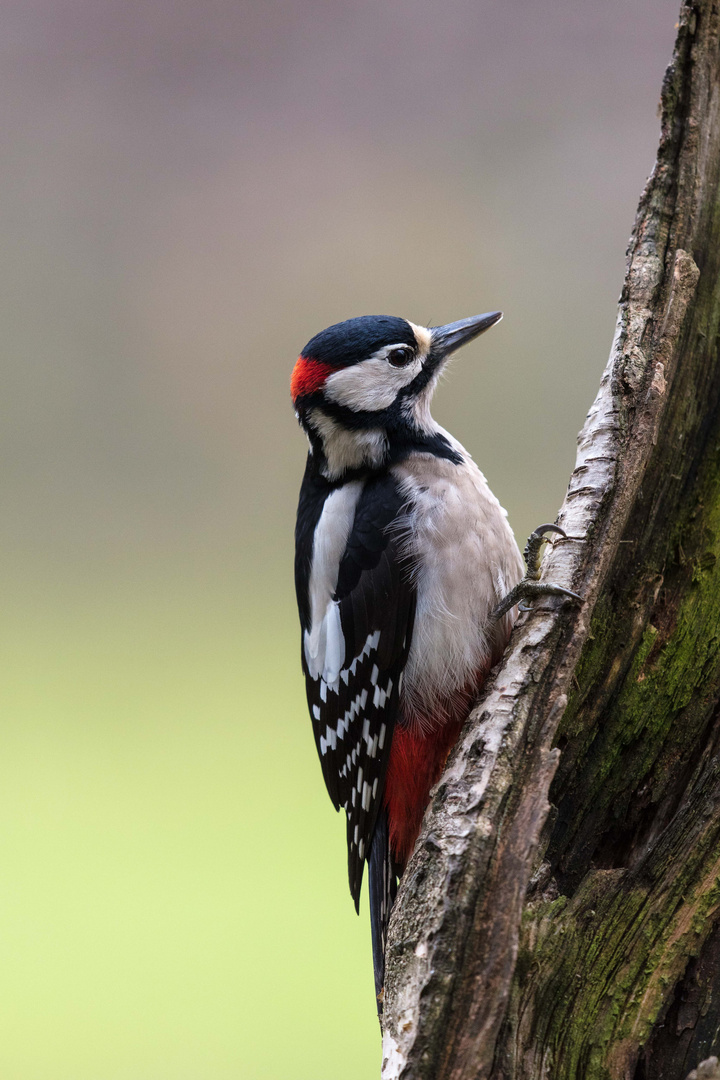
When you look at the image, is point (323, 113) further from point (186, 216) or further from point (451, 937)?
point (451, 937)

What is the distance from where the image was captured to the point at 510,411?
4.02 meters

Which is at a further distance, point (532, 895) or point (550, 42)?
point (550, 42)

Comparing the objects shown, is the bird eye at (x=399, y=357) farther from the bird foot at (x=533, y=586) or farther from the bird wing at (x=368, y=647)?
the bird foot at (x=533, y=586)

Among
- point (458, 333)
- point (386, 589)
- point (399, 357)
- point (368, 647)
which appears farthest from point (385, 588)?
point (458, 333)

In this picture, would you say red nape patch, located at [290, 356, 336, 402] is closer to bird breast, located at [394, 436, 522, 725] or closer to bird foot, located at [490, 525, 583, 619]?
bird breast, located at [394, 436, 522, 725]

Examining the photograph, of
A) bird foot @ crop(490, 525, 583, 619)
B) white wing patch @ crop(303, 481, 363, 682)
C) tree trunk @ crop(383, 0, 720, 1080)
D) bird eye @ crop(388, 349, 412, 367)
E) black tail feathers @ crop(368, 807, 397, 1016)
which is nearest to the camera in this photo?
tree trunk @ crop(383, 0, 720, 1080)

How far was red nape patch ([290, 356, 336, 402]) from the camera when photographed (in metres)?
1.64

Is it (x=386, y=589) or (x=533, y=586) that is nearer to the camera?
(x=533, y=586)

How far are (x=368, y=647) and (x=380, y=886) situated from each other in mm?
412

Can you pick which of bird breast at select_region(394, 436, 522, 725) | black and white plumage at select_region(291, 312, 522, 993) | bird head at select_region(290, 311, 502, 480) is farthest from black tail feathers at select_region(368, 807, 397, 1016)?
bird head at select_region(290, 311, 502, 480)

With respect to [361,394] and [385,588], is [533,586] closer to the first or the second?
[385,588]

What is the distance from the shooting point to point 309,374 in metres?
1.65

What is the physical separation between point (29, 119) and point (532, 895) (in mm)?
4144

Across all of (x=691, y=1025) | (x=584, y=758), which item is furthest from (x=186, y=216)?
(x=691, y=1025)
